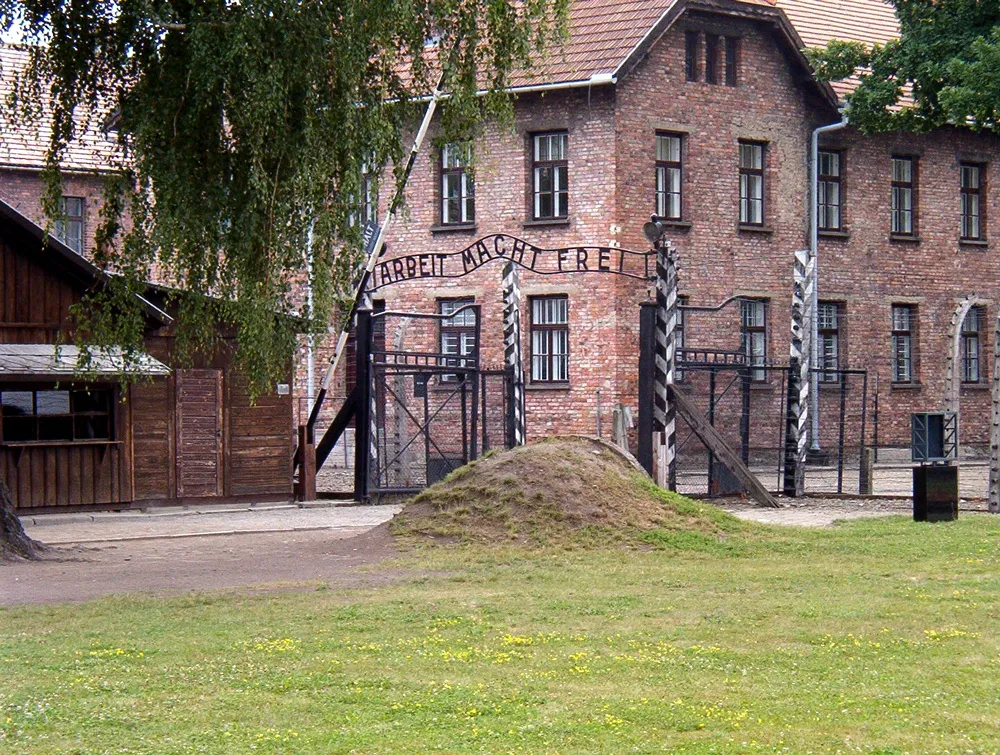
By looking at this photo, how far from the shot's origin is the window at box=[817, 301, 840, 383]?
131ft

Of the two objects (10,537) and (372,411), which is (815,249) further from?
(10,537)

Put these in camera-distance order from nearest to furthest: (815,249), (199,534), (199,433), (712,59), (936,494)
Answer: (936,494)
(199,534)
(199,433)
(712,59)
(815,249)

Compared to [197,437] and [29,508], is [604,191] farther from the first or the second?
[29,508]

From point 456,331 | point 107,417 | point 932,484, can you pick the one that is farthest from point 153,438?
point 456,331

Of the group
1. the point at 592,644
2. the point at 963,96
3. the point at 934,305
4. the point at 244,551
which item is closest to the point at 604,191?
the point at 963,96

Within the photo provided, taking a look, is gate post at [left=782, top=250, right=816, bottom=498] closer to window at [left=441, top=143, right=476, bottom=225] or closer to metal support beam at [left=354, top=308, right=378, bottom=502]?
metal support beam at [left=354, top=308, right=378, bottom=502]

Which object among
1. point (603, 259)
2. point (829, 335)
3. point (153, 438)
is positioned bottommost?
point (153, 438)

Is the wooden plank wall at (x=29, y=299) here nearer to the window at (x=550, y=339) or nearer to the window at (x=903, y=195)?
the window at (x=550, y=339)

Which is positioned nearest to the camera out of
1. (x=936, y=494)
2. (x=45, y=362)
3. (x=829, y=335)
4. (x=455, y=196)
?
(x=936, y=494)

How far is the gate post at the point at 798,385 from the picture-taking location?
84.3ft

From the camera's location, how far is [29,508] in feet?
77.5

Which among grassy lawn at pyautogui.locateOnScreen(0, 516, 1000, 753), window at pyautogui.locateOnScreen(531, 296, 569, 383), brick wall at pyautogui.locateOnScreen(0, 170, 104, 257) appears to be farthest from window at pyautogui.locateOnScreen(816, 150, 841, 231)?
grassy lawn at pyautogui.locateOnScreen(0, 516, 1000, 753)

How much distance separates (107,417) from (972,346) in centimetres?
2545

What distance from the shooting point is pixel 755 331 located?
38.3 metres
